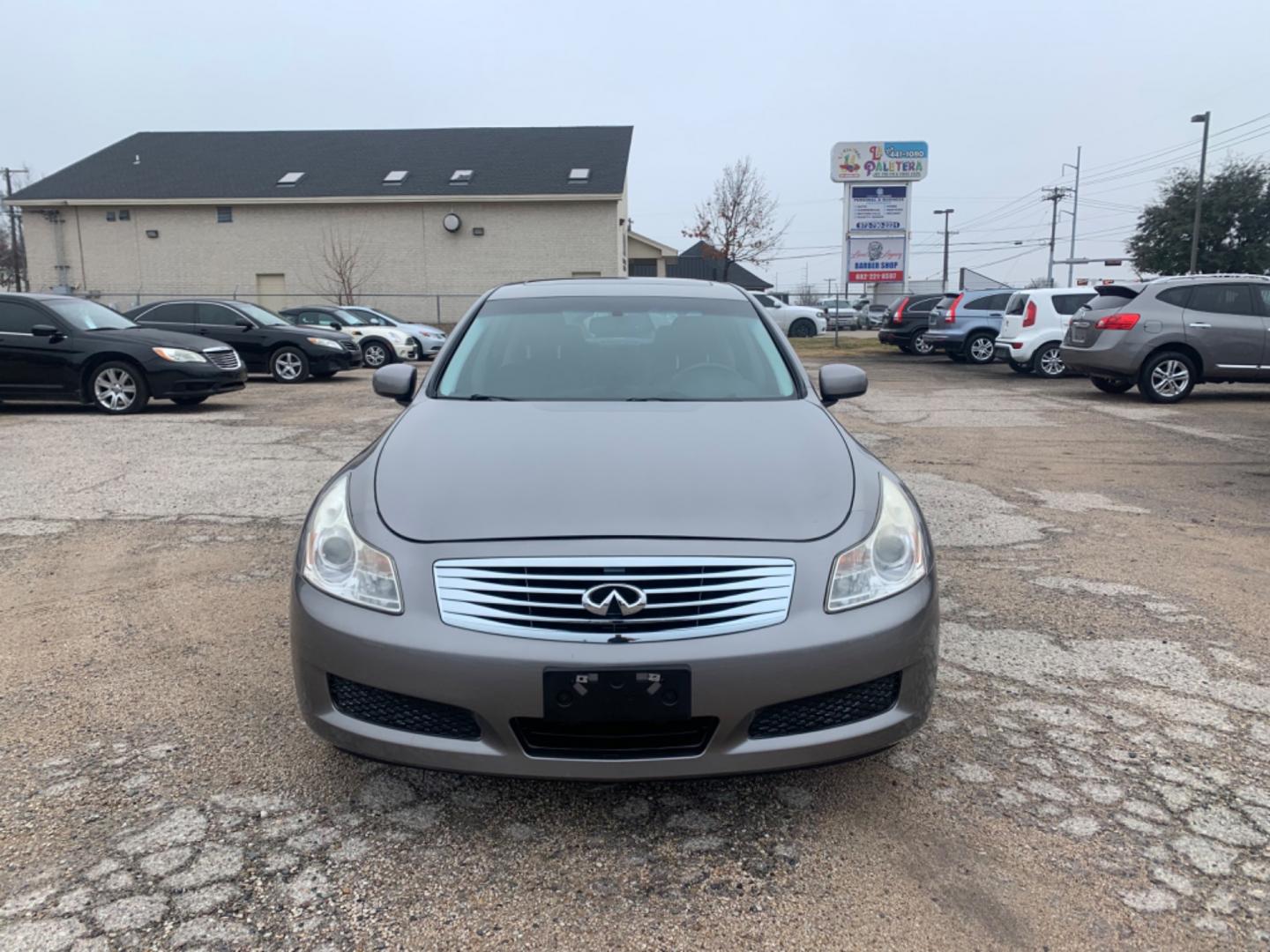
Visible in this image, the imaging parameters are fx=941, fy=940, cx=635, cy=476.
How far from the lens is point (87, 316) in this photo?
11.2m

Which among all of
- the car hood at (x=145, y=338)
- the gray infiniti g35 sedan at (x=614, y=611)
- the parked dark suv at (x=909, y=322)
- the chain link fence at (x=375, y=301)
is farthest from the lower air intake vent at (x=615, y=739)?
the chain link fence at (x=375, y=301)

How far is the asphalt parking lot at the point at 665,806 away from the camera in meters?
2.18

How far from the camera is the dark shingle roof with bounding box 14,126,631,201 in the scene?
3269cm

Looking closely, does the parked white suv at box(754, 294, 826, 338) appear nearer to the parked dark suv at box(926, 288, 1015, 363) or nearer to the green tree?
the parked dark suv at box(926, 288, 1015, 363)

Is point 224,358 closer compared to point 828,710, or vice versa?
point 828,710

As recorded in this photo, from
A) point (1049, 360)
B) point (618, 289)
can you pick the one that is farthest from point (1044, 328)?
point (618, 289)

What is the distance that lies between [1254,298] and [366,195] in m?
27.5

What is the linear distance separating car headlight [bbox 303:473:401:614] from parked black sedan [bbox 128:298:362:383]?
1364 centimetres

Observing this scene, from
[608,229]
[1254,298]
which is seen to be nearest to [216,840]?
[1254,298]

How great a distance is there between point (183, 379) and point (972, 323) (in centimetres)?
1571

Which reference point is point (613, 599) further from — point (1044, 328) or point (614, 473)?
point (1044, 328)

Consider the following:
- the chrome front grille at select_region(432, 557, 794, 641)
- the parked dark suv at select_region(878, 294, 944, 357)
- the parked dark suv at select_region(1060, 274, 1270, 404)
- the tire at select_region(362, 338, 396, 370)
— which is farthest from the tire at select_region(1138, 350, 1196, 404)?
the tire at select_region(362, 338, 396, 370)

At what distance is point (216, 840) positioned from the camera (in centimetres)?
248

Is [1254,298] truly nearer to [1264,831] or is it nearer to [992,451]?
[992,451]
